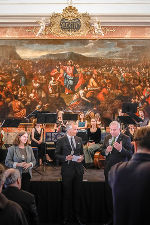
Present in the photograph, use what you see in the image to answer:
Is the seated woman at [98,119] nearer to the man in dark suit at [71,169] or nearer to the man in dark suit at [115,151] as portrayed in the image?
the man in dark suit at [71,169]

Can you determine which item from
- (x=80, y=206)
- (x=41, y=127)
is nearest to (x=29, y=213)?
(x=80, y=206)

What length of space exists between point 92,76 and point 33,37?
2.95 meters

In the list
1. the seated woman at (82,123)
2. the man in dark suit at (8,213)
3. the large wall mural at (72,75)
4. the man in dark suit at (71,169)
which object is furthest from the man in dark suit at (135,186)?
the large wall mural at (72,75)

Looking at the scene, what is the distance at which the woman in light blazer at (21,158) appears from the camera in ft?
19.9

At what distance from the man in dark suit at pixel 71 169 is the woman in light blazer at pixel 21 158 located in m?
0.67

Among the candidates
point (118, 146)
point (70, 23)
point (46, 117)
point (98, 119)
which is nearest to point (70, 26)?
point (70, 23)

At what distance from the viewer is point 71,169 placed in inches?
246

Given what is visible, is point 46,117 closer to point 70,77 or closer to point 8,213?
point 70,77

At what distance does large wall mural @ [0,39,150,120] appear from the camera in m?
12.0

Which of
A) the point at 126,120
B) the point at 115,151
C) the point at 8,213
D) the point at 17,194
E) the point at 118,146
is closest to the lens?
the point at 8,213

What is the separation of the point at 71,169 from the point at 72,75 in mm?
6606

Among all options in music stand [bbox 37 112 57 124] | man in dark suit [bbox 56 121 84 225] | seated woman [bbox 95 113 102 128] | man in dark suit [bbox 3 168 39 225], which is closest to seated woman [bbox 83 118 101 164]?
seated woman [bbox 95 113 102 128]

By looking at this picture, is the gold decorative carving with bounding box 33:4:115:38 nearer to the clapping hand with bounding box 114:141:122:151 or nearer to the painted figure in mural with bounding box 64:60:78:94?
the painted figure in mural with bounding box 64:60:78:94

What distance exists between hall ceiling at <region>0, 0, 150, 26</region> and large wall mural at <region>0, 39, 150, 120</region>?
0.92 metres
